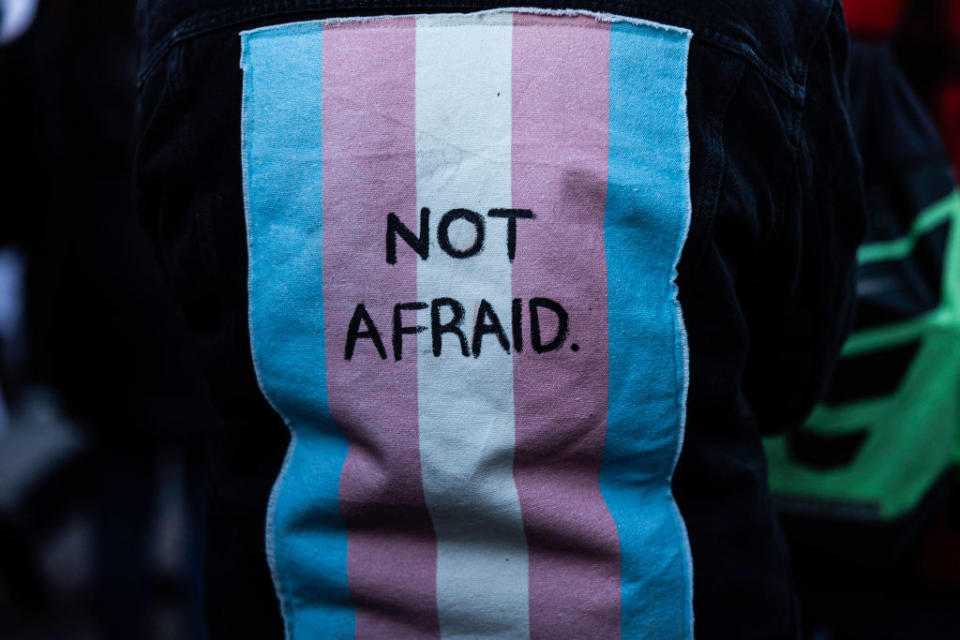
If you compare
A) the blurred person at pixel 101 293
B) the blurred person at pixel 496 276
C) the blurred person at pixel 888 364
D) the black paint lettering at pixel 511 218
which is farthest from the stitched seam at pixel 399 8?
the blurred person at pixel 101 293

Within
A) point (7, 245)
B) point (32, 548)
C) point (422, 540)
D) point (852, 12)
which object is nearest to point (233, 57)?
A: point (422, 540)

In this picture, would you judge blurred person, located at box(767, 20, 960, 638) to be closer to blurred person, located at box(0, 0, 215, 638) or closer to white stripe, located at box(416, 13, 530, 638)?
white stripe, located at box(416, 13, 530, 638)

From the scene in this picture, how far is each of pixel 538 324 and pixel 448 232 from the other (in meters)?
0.13

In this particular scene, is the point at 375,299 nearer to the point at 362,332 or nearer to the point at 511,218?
the point at 362,332

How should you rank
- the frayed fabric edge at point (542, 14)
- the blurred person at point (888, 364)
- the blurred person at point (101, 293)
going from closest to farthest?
1. the frayed fabric edge at point (542, 14)
2. the blurred person at point (888, 364)
3. the blurred person at point (101, 293)

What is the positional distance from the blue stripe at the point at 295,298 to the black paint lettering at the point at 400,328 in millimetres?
77

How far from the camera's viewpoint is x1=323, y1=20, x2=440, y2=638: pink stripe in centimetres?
87

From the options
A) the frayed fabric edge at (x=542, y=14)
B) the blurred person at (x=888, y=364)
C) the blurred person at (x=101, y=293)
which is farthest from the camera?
the blurred person at (x=101, y=293)

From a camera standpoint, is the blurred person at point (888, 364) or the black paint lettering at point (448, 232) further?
the blurred person at point (888, 364)

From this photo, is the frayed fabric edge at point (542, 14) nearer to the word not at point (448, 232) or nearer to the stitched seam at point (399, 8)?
the stitched seam at point (399, 8)

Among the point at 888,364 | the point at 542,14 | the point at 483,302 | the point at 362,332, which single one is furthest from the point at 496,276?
the point at 888,364

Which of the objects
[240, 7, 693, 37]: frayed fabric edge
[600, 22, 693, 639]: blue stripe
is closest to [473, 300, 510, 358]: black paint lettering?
[600, 22, 693, 639]: blue stripe

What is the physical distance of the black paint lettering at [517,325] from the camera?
2.87 feet

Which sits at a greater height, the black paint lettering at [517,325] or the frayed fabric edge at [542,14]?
the frayed fabric edge at [542,14]
